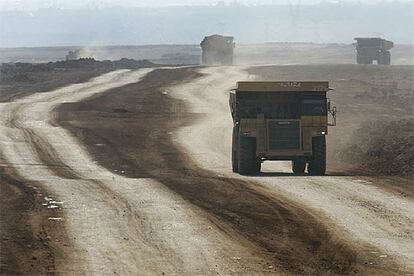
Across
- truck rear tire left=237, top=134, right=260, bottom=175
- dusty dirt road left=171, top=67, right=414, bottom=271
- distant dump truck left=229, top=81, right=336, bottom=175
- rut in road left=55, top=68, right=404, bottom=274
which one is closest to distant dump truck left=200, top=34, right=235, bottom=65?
rut in road left=55, top=68, right=404, bottom=274

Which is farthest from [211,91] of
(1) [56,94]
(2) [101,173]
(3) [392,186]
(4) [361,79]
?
(3) [392,186]

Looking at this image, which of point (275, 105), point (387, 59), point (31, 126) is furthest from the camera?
point (387, 59)

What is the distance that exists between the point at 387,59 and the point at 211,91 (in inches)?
1987

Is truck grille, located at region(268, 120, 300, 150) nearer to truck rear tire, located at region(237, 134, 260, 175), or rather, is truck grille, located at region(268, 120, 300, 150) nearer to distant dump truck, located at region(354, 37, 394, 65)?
truck rear tire, located at region(237, 134, 260, 175)

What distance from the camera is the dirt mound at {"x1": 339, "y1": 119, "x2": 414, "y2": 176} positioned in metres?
28.7

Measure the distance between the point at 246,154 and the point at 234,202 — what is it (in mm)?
5825

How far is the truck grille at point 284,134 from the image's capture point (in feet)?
84.9

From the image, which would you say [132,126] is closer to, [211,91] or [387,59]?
[211,91]

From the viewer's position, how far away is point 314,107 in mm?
25812

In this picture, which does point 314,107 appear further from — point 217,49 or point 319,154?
point 217,49

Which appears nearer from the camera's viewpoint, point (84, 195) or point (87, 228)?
point (87, 228)

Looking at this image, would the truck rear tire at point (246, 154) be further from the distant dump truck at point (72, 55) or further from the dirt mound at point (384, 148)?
the distant dump truck at point (72, 55)

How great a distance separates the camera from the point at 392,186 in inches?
909

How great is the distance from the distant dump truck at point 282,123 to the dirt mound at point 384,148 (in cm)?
283
